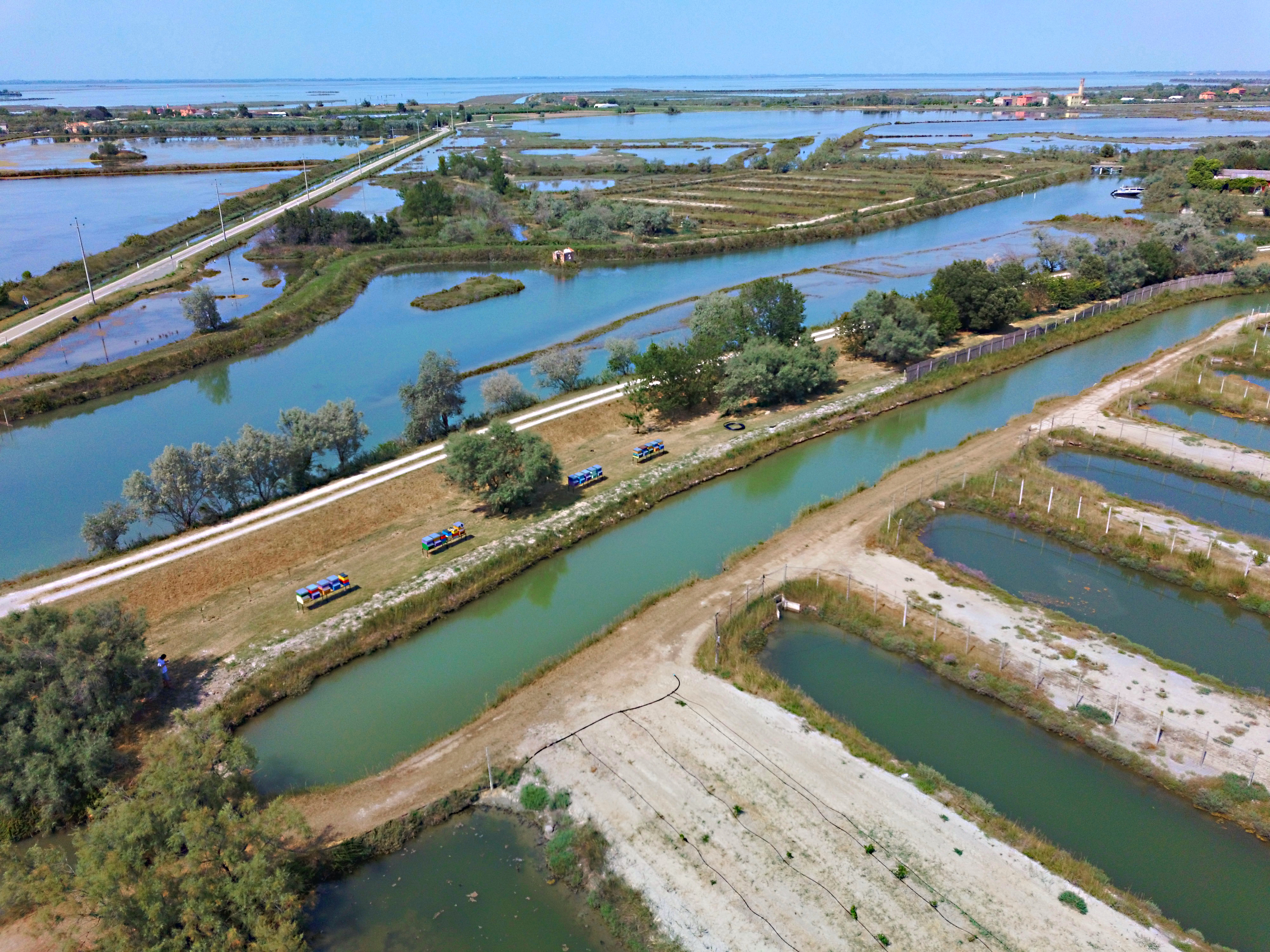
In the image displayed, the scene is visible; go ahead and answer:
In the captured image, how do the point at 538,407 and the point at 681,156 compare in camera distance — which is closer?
the point at 538,407

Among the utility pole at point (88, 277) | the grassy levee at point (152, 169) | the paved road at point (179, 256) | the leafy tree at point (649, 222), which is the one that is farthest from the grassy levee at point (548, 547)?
the grassy levee at point (152, 169)

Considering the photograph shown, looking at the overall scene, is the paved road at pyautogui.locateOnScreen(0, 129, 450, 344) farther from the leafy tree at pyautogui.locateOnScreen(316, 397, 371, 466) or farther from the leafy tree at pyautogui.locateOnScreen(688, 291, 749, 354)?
the leafy tree at pyautogui.locateOnScreen(688, 291, 749, 354)

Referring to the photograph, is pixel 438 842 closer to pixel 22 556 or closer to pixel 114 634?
pixel 114 634

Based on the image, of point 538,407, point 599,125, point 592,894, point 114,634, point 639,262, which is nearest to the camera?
point 592,894

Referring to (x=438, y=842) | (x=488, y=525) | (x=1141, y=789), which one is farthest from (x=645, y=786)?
(x=488, y=525)

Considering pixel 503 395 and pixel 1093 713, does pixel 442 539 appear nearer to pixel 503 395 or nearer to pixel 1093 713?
pixel 503 395

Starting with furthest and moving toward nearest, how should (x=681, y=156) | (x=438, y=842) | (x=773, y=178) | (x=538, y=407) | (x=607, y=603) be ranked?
1. (x=681, y=156)
2. (x=773, y=178)
3. (x=538, y=407)
4. (x=607, y=603)
5. (x=438, y=842)

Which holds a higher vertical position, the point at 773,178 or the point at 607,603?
the point at 773,178

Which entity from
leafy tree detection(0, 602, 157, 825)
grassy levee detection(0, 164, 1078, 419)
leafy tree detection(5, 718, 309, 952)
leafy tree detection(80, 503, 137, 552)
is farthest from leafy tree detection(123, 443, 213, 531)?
grassy levee detection(0, 164, 1078, 419)

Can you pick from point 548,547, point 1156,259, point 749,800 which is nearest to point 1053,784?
point 749,800

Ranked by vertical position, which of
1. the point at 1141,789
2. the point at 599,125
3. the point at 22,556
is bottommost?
the point at 1141,789
